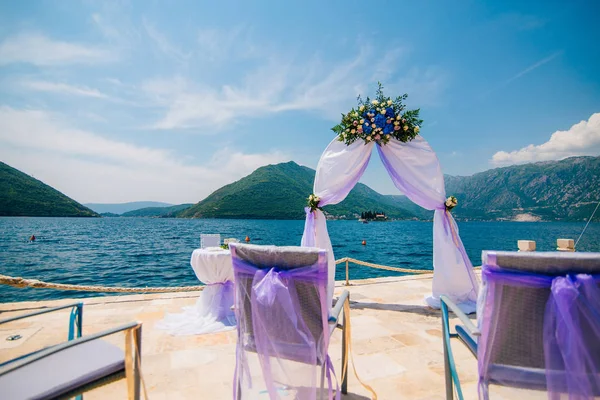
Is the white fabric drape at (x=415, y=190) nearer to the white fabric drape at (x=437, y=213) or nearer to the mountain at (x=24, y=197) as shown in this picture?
the white fabric drape at (x=437, y=213)

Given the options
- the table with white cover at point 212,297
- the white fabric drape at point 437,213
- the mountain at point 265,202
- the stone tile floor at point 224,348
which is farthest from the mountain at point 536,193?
the table with white cover at point 212,297

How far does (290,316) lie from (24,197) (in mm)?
102500

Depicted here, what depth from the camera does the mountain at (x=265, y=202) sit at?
98.2 meters

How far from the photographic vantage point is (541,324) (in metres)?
1.53

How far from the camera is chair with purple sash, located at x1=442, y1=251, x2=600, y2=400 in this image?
1.43 meters

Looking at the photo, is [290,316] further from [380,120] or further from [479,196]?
[479,196]

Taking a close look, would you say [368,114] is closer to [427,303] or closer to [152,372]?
[427,303]

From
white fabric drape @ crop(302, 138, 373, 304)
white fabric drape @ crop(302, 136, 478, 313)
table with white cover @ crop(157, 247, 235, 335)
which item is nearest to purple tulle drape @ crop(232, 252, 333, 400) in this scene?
table with white cover @ crop(157, 247, 235, 335)

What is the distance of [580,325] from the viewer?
1.46m

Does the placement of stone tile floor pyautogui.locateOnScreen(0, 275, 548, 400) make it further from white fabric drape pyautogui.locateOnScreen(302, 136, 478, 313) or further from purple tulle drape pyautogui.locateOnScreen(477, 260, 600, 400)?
white fabric drape pyautogui.locateOnScreen(302, 136, 478, 313)

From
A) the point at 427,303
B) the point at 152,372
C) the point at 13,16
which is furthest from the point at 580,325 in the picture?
the point at 13,16

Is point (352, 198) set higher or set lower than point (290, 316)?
higher

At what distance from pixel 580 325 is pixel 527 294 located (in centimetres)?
25

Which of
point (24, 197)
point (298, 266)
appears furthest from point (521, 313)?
point (24, 197)
